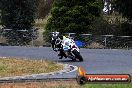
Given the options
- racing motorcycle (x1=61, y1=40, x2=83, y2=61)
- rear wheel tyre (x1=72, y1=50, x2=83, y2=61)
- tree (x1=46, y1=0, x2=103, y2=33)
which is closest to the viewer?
rear wheel tyre (x1=72, y1=50, x2=83, y2=61)

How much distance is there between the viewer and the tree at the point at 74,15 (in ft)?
119

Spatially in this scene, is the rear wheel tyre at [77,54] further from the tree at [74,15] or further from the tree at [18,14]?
the tree at [18,14]

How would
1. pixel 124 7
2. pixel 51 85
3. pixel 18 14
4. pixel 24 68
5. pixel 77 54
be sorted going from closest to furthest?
pixel 51 85 < pixel 24 68 < pixel 77 54 < pixel 124 7 < pixel 18 14

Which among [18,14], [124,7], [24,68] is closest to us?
[24,68]

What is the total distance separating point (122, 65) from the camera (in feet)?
67.9

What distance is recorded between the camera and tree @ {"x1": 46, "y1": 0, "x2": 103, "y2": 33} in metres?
36.3

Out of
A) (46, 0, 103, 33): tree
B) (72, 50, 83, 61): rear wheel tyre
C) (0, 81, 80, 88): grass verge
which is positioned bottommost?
(72, 50, 83, 61): rear wheel tyre

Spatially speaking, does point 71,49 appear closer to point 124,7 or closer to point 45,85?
A: point 45,85

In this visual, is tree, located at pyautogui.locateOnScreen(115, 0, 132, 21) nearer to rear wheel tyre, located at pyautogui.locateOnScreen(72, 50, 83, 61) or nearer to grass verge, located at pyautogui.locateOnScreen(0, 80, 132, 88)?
rear wheel tyre, located at pyautogui.locateOnScreen(72, 50, 83, 61)

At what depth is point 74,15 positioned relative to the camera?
Result: 36406 millimetres

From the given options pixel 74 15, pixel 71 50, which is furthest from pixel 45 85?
pixel 74 15

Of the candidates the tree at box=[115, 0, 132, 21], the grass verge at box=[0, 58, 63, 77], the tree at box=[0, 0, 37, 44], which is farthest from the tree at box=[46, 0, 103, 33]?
the grass verge at box=[0, 58, 63, 77]

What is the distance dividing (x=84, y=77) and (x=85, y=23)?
27894 millimetres

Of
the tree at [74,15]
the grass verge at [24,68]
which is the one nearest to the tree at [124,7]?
the tree at [74,15]
